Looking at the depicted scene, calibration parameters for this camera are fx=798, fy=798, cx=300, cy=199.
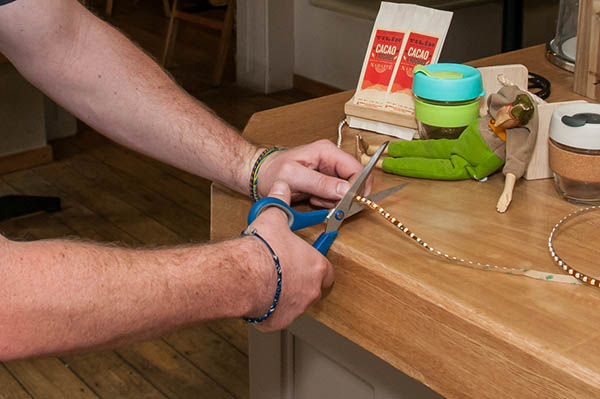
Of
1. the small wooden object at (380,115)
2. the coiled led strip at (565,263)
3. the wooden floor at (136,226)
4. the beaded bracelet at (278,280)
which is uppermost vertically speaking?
the small wooden object at (380,115)

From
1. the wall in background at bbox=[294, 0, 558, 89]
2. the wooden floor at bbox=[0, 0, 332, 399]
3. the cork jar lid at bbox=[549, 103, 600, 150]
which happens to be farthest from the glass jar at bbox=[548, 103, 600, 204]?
the wall in background at bbox=[294, 0, 558, 89]

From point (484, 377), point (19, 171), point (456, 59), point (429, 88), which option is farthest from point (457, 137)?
point (456, 59)

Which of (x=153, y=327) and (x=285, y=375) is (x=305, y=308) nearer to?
(x=153, y=327)

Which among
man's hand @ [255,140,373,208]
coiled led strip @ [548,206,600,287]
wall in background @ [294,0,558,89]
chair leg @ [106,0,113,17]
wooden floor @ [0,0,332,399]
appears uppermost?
man's hand @ [255,140,373,208]

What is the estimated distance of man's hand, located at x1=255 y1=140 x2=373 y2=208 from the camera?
1043 millimetres

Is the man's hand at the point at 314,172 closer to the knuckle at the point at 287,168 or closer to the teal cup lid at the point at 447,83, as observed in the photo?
the knuckle at the point at 287,168

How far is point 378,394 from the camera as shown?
4.06ft

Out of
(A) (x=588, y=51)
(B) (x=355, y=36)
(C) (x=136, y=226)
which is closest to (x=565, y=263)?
(A) (x=588, y=51)

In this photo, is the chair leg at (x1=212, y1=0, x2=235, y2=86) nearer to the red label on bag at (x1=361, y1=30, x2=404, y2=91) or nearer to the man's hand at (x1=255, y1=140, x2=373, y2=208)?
the red label on bag at (x1=361, y1=30, x2=404, y2=91)

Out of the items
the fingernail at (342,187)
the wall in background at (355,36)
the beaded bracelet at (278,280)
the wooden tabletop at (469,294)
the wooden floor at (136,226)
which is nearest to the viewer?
the wooden tabletop at (469,294)

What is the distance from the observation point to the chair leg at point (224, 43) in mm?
4770

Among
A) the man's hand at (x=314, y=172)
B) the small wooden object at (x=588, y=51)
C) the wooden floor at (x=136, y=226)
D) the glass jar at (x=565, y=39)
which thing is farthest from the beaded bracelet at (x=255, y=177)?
the wooden floor at (x=136, y=226)

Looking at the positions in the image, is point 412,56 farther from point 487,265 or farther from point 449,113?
point 487,265

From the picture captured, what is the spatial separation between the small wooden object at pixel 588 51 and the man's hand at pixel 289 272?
25.9 inches
